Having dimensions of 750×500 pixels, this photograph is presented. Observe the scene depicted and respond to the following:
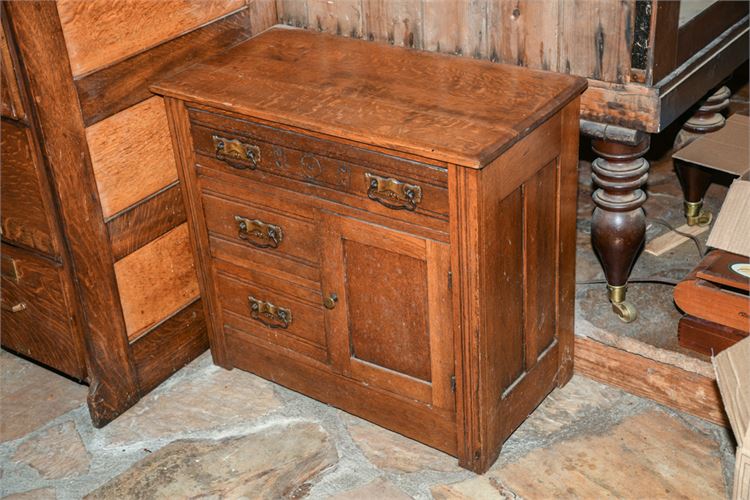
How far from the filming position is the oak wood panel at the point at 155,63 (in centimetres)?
256

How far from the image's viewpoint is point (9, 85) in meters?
2.48

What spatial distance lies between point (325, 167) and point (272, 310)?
0.53 metres

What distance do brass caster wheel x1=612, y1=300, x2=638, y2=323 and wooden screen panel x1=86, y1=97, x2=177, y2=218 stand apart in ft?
4.30

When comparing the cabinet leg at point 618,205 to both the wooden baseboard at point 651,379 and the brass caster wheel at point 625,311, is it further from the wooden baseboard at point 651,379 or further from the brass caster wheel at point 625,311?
the wooden baseboard at point 651,379

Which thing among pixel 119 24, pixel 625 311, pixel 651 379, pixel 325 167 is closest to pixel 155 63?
pixel 119 24

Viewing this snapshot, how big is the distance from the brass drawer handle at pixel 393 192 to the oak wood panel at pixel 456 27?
55 cm

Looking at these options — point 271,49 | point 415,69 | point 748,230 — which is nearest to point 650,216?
point 748,230

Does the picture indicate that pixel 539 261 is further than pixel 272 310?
No

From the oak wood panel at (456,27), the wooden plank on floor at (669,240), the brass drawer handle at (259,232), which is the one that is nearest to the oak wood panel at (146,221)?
the brass drawer handle at (259,232)

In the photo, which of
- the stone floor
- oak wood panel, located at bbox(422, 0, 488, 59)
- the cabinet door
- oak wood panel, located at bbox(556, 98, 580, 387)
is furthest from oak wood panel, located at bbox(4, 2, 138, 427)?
oak wood panel, located at bbox(556, 98, 580, 387)

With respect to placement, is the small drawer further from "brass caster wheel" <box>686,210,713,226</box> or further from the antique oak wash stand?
"brass caster wheel" <box>686,210,713,226</box>

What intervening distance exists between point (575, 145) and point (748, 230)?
1.60 ft

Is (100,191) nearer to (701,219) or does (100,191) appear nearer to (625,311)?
(625,311)

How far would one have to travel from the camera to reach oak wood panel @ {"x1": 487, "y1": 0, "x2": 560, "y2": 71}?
100 inches
